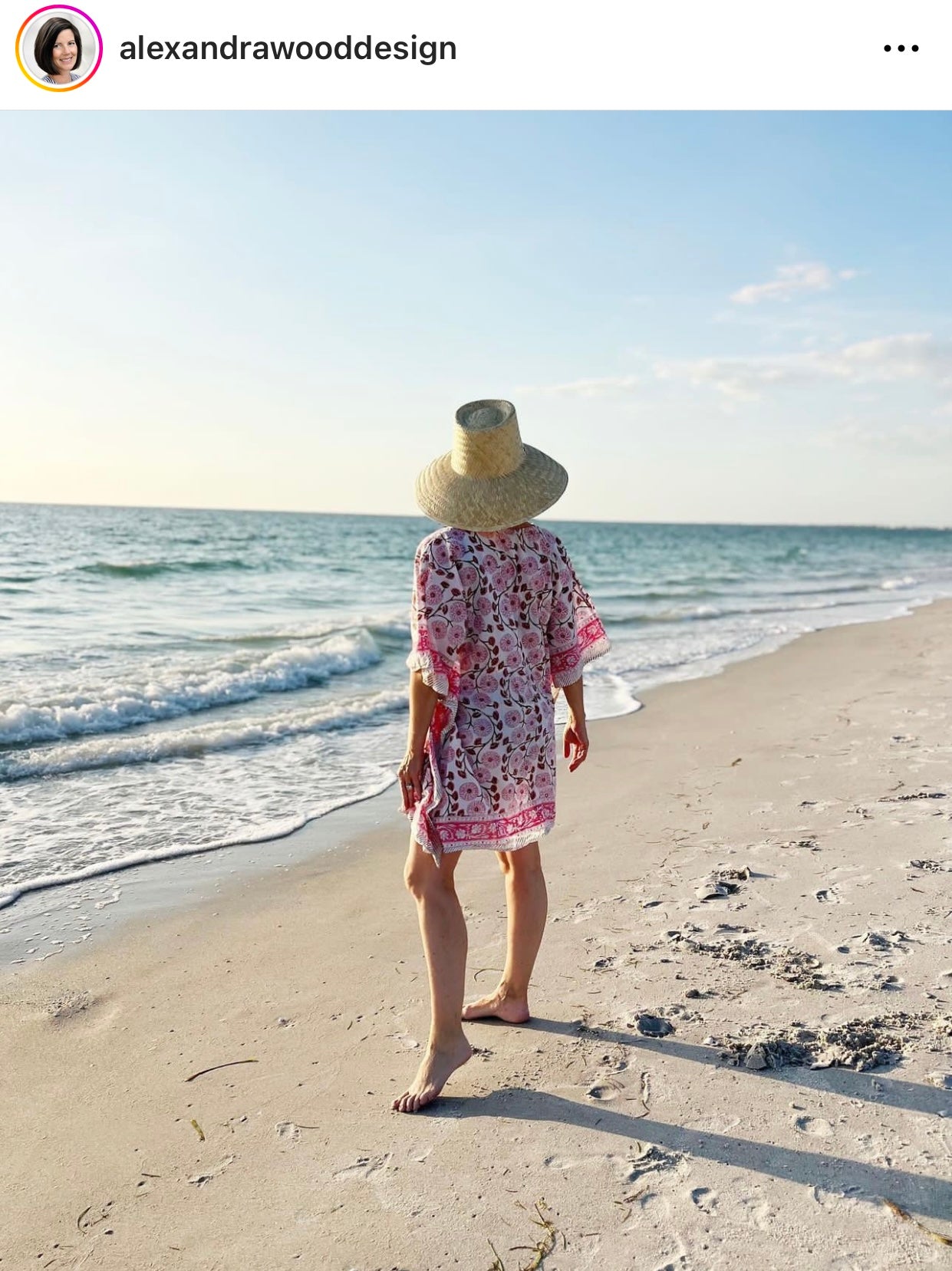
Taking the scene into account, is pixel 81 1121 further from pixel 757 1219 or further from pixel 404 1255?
pixel 757 1219

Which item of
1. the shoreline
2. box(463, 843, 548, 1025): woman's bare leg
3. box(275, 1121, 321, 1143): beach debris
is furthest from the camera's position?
the shoreline

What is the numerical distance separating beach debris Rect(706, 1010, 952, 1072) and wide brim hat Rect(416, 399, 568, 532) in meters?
1.60

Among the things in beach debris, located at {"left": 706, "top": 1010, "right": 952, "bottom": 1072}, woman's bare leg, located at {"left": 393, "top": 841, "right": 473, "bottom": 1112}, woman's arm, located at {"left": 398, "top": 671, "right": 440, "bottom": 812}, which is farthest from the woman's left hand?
beach debris, located at {"left": 706, "top": 1010, "right": 952, "bottom": 1072}

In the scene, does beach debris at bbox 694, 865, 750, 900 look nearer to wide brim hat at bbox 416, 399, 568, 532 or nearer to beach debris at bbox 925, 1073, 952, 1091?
beach debris at bbox 925, 1073, 952, 1091

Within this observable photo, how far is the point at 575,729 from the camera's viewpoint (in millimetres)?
3168

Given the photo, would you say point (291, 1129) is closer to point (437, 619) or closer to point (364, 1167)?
point (364, 1167)

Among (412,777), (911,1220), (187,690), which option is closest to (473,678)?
(412,777)

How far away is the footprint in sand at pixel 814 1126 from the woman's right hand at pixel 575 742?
116 centimetres

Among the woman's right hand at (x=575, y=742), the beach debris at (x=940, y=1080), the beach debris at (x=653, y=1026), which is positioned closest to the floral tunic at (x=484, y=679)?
the woman's right hand at (x=575, y=742)

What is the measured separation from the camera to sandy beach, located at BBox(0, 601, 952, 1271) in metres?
2.14
